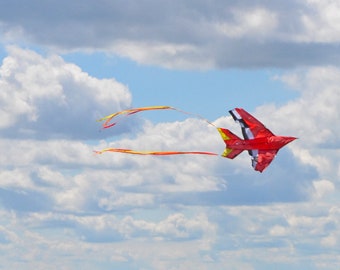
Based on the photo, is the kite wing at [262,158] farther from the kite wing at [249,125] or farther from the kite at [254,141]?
the kite wing at [249,125]

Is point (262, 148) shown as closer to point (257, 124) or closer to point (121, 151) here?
point (257, 124)

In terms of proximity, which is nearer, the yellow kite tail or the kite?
the kite

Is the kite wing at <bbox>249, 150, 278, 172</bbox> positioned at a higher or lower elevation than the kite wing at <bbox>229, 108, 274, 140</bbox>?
lower

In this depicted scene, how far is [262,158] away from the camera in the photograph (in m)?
151

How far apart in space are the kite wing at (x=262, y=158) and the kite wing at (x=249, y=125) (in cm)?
407

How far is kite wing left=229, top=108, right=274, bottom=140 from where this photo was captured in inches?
6068

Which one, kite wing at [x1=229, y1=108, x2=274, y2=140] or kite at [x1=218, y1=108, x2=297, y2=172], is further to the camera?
kite wing at [x1=229, y1=108, x2=274, y2=140]

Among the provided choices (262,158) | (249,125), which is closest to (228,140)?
(249,125)

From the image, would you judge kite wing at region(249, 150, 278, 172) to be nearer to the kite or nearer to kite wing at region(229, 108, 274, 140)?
the kite

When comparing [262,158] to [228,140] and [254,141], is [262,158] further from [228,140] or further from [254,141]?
[228,140]

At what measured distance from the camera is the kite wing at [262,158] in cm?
15038

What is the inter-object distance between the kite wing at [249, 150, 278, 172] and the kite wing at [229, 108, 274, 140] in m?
4.07

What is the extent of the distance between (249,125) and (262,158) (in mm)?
9102

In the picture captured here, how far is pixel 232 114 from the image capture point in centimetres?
15738
